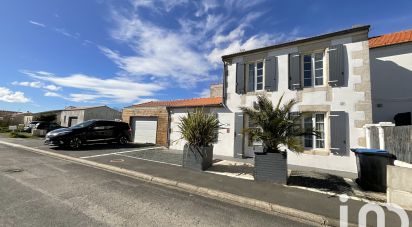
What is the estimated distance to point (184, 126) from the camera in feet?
27.1

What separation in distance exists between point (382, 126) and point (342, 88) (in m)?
2.37

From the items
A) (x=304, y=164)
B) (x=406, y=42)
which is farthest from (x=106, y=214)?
(x=406, y=42)

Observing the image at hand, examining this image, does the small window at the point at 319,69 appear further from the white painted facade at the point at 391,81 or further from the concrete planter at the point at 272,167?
the concrete planter at the point at 272,167

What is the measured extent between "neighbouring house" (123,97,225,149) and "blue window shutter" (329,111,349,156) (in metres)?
5.10

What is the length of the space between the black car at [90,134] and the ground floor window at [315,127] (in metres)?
11.7

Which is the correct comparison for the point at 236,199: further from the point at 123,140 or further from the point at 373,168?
the point at 123,140

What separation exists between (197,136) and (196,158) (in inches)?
31.8

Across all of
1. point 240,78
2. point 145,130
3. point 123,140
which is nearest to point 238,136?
point 240,78

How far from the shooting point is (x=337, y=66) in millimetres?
8523

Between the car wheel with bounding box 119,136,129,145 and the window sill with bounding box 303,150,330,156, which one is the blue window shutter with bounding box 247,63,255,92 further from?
the car wheel with bounding box 119,136,129,145

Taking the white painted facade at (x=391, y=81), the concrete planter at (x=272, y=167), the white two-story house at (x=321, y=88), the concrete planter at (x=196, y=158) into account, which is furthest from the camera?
the white painted facade at (x=391, y=81)

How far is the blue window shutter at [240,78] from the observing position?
10844 millimetres

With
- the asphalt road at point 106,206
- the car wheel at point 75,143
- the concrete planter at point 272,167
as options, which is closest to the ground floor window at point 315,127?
the concrete planter at point 272,167

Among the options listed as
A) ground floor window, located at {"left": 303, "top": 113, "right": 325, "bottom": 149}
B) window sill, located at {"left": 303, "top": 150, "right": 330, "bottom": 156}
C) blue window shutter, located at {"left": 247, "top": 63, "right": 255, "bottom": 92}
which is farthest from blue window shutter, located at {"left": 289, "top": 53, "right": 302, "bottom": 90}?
window sill, located at {"left": 303, "top": 150, "right": 330, "bottom": 156}
